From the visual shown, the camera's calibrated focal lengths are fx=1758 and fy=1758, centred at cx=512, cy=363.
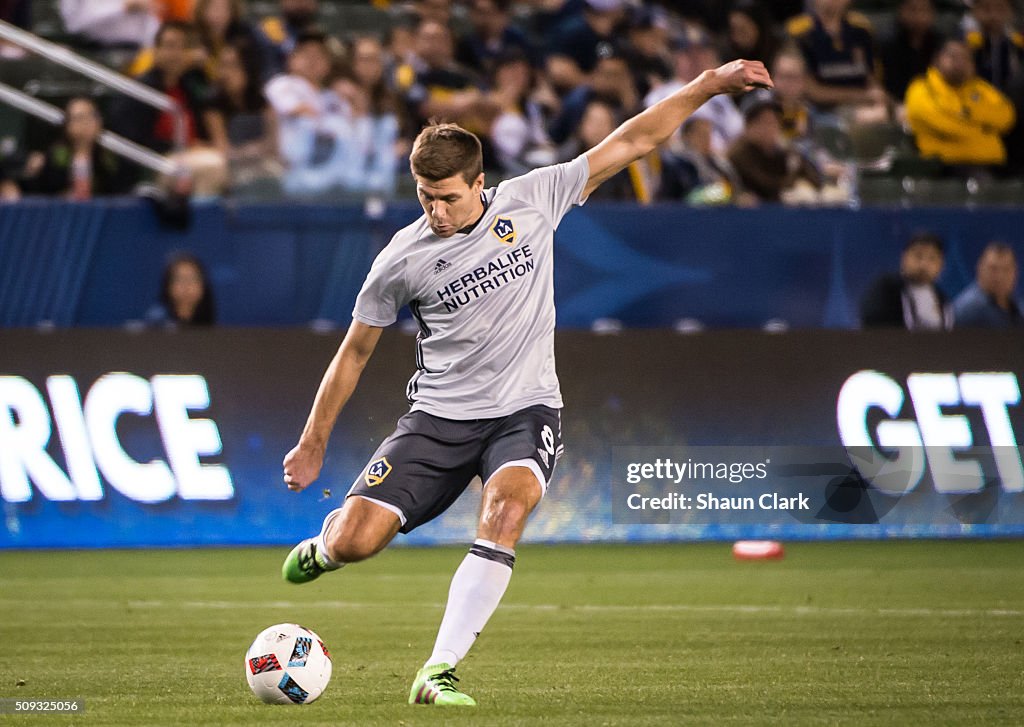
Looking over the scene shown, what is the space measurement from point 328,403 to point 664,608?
11.5 feet

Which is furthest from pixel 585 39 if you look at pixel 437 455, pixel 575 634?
pixel 437 455

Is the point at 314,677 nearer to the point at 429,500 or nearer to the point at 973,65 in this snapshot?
the point at 429,500

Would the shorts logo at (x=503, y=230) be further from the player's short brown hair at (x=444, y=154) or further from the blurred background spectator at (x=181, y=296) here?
the blurred background spectator at (x=181, y=296)

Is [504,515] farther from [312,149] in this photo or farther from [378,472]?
[312,149]

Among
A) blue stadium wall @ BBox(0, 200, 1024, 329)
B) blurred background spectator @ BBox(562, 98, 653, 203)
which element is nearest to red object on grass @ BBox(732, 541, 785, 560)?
blue stadium wall @ BBox(0, 200, 1024, 329)

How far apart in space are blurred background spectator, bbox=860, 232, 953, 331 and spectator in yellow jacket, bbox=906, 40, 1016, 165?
1.86 metres

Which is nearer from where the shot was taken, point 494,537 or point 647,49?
point 494,537

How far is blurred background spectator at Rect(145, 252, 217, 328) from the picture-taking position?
12812 mm

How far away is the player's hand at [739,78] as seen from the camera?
697 centimetres

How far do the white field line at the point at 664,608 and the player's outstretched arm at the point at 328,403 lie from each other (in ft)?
10.6

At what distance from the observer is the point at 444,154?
6.45 metres

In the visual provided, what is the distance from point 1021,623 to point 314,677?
13.5ft

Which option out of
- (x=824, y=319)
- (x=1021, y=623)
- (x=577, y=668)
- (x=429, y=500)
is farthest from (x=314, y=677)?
(x=824, y=319)

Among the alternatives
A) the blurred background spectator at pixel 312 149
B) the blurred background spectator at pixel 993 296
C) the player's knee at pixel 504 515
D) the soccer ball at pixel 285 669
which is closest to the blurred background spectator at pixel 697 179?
the blurred background spectator at pixel 993 296
